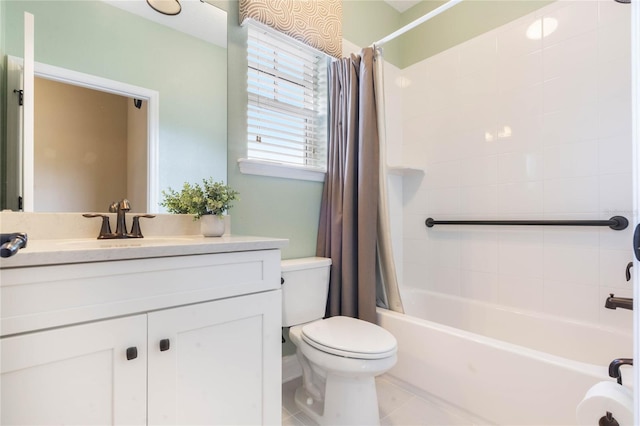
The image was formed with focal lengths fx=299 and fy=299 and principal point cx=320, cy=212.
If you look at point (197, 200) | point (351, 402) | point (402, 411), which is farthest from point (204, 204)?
point (402, 411)

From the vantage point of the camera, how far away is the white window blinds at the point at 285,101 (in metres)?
1.68

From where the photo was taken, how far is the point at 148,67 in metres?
1.30

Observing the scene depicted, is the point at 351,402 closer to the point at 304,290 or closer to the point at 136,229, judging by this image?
the point at 304,290

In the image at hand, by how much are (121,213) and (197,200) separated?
28 centimetres

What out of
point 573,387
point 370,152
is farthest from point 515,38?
point 573,387

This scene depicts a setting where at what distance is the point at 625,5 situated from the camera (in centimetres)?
150

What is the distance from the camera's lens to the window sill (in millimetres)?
1611

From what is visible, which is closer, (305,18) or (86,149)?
(86,149)

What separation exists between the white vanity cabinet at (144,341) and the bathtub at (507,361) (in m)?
0.84

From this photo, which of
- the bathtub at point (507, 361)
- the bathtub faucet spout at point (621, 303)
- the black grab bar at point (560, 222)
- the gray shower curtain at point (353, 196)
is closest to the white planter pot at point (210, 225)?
the gray shower curtain at point (353, 196)

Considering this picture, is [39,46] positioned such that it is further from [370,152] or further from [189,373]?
[370,152]

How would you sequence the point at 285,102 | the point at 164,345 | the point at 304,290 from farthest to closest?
the point at 285,102 → the point at 304,290 → the point at 164,345

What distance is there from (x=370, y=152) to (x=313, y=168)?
37 cm

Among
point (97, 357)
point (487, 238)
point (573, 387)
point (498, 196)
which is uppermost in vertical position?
point (498, 196)
